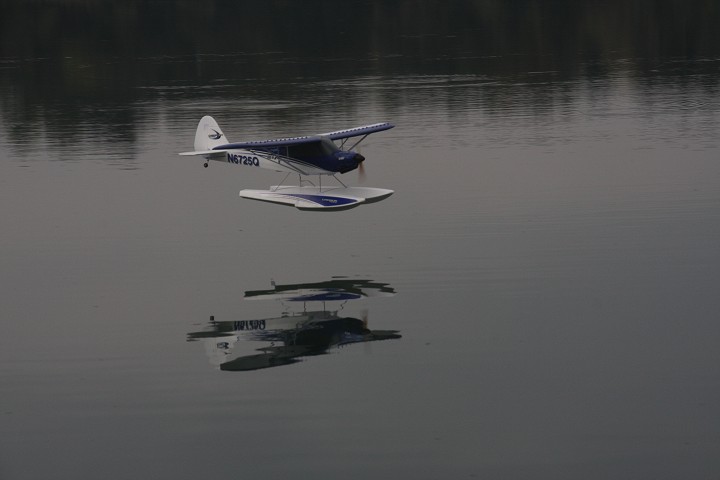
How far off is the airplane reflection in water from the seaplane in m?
8.82

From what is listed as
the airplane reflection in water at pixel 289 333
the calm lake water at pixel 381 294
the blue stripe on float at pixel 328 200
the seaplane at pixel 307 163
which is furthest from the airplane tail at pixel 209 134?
the airplane reflection in water at pixel 289 333

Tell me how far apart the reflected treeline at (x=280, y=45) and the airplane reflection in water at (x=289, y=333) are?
1333 inches

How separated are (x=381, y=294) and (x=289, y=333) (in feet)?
12.1

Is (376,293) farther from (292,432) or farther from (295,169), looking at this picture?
(295,169)

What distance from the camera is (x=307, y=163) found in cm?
4522

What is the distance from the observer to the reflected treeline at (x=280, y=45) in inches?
3391

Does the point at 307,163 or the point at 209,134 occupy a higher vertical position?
the point at 209,134

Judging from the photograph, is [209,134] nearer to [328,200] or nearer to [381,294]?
[328,200]

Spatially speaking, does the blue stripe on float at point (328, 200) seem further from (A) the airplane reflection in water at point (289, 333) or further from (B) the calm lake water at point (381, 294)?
(A) the airplane reflection in water at point (289, 333)

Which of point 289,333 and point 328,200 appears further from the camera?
Answer: point 328,200

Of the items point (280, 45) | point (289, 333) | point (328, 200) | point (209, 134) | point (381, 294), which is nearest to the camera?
point (289, 333)

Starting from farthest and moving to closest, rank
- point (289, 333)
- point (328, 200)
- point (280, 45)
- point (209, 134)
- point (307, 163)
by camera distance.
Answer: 1. point (280, 45)
2. point (209, 134)
3. point (307, 163)
4. point (328, 200)
5. point (289, 333)

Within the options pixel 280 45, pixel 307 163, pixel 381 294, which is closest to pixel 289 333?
pixel 381 294

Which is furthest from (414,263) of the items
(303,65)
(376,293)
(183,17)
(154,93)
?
(183,17)
